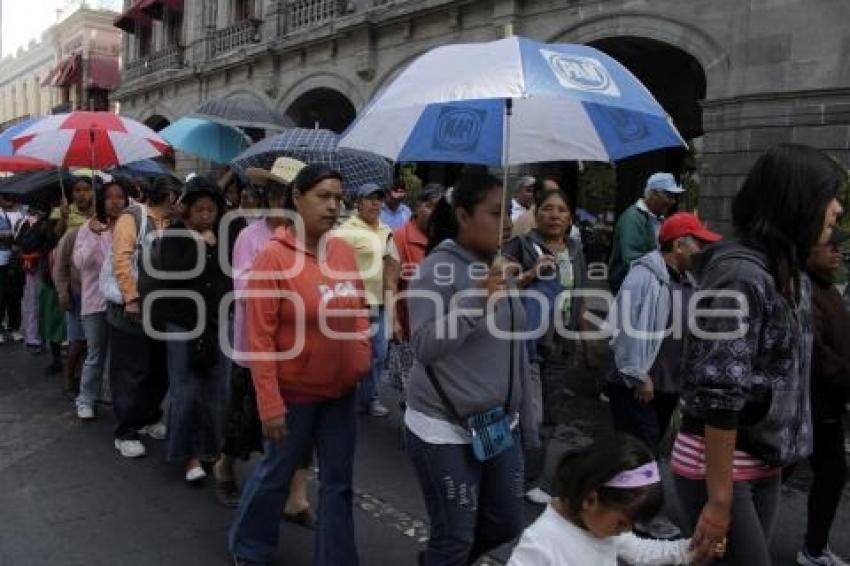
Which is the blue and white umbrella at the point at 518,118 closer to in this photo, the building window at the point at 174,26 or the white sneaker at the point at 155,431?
the white sneaker at the point at 155,431

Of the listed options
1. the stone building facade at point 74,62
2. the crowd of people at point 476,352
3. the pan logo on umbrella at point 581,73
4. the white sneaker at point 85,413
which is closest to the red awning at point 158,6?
the stone building facade at point 74,62

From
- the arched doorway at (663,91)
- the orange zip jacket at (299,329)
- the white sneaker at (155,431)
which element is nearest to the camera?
the orange zip jacket at (299,329)

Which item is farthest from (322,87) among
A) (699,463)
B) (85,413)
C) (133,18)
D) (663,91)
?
(699,463)

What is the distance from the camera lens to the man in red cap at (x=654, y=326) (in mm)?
4066

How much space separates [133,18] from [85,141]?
72.7ft

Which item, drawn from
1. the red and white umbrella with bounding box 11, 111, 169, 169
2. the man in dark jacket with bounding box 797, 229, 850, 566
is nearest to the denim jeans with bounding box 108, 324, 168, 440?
the red and white umbrella with bounding box 11, 111, 169, 169

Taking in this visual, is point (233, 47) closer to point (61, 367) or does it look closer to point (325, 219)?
point (61, 367)

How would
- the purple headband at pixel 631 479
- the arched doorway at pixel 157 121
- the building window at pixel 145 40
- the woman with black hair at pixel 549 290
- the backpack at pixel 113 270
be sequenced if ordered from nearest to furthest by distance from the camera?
the purple headband at pixel 631 479 < the woman with black hair at pixel 549 290 < the backpack at pixel 113 270 < the arched doorway at pixel 157 121 < the building window at pixel 145 40

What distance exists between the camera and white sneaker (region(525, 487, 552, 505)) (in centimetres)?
455

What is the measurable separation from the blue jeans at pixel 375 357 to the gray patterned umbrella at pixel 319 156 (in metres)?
1.03

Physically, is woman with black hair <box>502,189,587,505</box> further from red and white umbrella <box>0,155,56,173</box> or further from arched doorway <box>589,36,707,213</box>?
arched doorway <box>589,36,707,213</box>

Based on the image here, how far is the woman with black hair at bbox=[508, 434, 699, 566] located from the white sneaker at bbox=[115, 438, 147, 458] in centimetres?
372

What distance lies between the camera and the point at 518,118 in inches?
157

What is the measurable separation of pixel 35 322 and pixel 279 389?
6.48m
